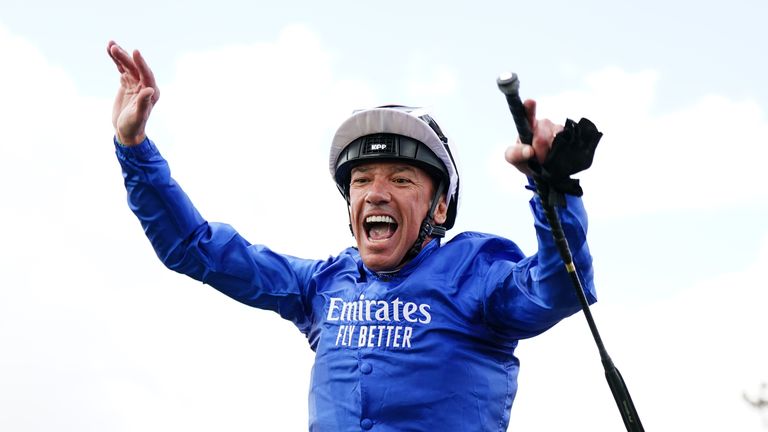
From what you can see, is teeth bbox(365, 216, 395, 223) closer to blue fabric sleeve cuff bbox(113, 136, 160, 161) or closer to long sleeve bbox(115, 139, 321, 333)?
long sleeve bbox(115, 139, 321, 333)

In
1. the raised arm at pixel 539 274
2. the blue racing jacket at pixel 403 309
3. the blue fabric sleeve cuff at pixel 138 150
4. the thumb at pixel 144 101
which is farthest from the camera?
the blue fabric sleeve cuff at pixel 138 150

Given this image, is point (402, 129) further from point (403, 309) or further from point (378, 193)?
point (403, 309)

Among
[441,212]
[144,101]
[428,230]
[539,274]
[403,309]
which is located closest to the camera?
[539,274]

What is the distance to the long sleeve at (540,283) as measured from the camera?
4512 mm

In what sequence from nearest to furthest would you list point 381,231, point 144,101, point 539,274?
1. point 539,274
2. point 144,101
3. point 381,231

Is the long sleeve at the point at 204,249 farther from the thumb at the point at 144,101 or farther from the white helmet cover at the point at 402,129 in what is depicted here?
the white helmet cover at the point at 402,129

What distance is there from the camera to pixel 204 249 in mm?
6039

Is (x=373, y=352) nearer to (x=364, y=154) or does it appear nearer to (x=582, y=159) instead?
(x=364, y=154)

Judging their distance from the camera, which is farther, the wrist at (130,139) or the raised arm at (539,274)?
the wrist at (130,139)

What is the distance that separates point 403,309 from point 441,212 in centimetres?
79

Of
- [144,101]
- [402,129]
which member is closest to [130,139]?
[144,101]

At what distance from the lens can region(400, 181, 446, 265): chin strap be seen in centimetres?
576

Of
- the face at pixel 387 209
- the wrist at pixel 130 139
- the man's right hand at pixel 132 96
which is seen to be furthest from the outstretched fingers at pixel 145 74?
the face at pixel 387 209

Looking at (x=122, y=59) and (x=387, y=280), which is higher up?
(x=122, y=59)
